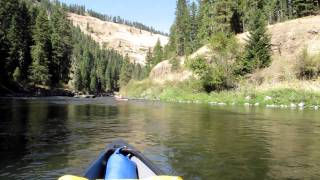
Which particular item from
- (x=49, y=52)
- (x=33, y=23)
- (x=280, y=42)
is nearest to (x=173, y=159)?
(x=280, y=42)

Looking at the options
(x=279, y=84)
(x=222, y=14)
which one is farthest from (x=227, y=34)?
(x=279, y=84)

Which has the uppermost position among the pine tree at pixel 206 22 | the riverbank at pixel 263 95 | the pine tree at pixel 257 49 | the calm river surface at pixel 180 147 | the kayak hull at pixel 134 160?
the pine tree at pixel 206 22

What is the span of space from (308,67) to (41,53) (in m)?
58.8

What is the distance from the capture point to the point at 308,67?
64438 millimetres

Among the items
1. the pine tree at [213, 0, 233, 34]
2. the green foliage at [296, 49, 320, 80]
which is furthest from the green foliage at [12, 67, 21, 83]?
Answer: the green foliage at [296, 49, 320, 80]

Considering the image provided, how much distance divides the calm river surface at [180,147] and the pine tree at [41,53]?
210 feet

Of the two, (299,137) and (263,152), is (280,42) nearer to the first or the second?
(299,137)

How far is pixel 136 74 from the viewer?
7426 inches

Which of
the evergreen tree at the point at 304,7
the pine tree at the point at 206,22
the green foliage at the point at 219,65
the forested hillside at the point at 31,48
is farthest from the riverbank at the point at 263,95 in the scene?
the forested hillside at the point at 31,48

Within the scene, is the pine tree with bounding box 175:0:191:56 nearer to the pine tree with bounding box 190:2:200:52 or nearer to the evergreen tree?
the pine tree with bounding box 190:2:200:52

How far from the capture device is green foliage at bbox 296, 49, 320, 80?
6450 centimetres

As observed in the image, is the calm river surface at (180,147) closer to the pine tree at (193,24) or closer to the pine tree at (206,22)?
the pine tree at (206,22)

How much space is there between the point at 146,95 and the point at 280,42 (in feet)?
112

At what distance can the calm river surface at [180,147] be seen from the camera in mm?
15445
